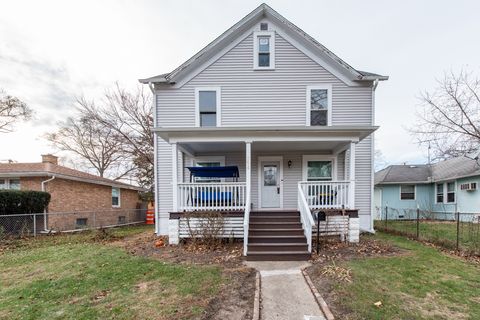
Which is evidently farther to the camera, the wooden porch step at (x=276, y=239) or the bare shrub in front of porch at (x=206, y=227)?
the bare shrub in front of porch at (x=206, y=227)

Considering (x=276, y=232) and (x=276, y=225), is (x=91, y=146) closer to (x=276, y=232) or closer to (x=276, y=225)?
(x=276, y=225)

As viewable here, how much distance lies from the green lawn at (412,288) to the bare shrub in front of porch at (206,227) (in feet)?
11.5

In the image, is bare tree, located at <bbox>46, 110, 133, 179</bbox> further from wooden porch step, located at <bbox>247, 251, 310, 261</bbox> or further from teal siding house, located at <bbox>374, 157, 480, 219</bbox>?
teal siding house, located at <bbox>374, 157, 480, 219</bbox>

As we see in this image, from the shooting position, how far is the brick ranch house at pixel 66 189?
11.9m

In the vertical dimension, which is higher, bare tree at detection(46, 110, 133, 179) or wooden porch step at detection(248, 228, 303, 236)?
bare tree at detection(46, 110, 133, 179)

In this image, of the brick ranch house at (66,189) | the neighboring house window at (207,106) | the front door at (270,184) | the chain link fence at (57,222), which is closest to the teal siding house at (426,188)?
the front door at (270,184)

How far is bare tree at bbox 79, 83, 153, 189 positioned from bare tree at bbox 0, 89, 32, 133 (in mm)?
5848

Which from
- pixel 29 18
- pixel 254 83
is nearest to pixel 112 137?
pixel 29 18

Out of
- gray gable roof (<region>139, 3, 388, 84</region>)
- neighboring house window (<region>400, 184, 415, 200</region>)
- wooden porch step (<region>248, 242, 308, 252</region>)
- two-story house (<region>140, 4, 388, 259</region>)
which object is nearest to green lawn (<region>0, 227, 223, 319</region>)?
wooden porch step (<region>248, 242, 308, 252</region>)

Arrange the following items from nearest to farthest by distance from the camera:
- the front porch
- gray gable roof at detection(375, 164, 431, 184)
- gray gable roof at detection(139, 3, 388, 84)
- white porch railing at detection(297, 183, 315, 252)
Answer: white porch railing at detection(297, 183, 315, 252), the front porch, gray gable roof at detection(139, 3, 388, 84), gray gable roof at detection(375, 164, 431, 184)

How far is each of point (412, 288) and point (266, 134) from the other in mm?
4945

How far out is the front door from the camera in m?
9.55

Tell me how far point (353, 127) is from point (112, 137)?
19.0 metres

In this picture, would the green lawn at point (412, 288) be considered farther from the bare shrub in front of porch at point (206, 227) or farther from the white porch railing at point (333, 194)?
the bare shrub in front of porch at point (206, 227)
